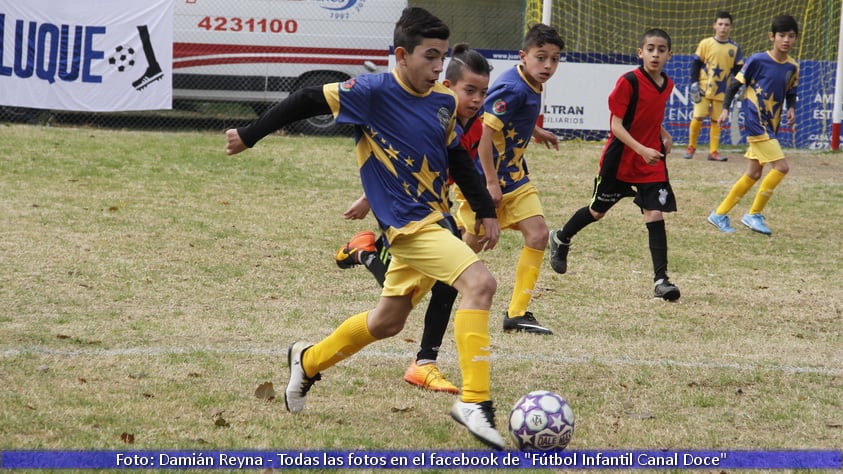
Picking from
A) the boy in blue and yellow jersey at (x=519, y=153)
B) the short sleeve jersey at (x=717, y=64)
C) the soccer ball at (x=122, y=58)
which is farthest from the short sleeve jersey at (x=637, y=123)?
the soccer ball at (x=122, y=58)

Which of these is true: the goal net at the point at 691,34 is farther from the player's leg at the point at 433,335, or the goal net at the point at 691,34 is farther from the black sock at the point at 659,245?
the player's leg at the point at 433,335

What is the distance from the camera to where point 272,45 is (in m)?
15.8

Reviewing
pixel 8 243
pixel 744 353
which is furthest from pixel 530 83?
pixel 8 243

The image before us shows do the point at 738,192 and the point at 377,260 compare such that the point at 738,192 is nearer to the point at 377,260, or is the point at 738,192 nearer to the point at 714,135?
the point at 714,135

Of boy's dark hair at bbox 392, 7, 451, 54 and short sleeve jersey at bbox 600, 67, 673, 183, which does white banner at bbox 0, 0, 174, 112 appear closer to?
short sleeve jersey at bbox 600, 67, 673, 183

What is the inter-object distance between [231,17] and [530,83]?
10035 mm

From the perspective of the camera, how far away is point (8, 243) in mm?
8695

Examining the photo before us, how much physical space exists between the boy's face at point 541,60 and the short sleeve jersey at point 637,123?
125cm

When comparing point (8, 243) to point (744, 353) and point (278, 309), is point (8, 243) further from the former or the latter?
point (744, 353)

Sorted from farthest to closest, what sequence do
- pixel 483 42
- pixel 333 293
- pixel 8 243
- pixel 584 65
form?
1. pixel 483 42
2. pixel 584 65
3. pixel 8 243
4. pixel 333 293

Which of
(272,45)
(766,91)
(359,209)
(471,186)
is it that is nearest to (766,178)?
(766,91)

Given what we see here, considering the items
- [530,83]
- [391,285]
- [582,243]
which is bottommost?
[582,243]

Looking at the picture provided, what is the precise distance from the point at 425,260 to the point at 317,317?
254 centimetres

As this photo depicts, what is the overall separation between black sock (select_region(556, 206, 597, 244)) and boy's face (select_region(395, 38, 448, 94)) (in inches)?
148
